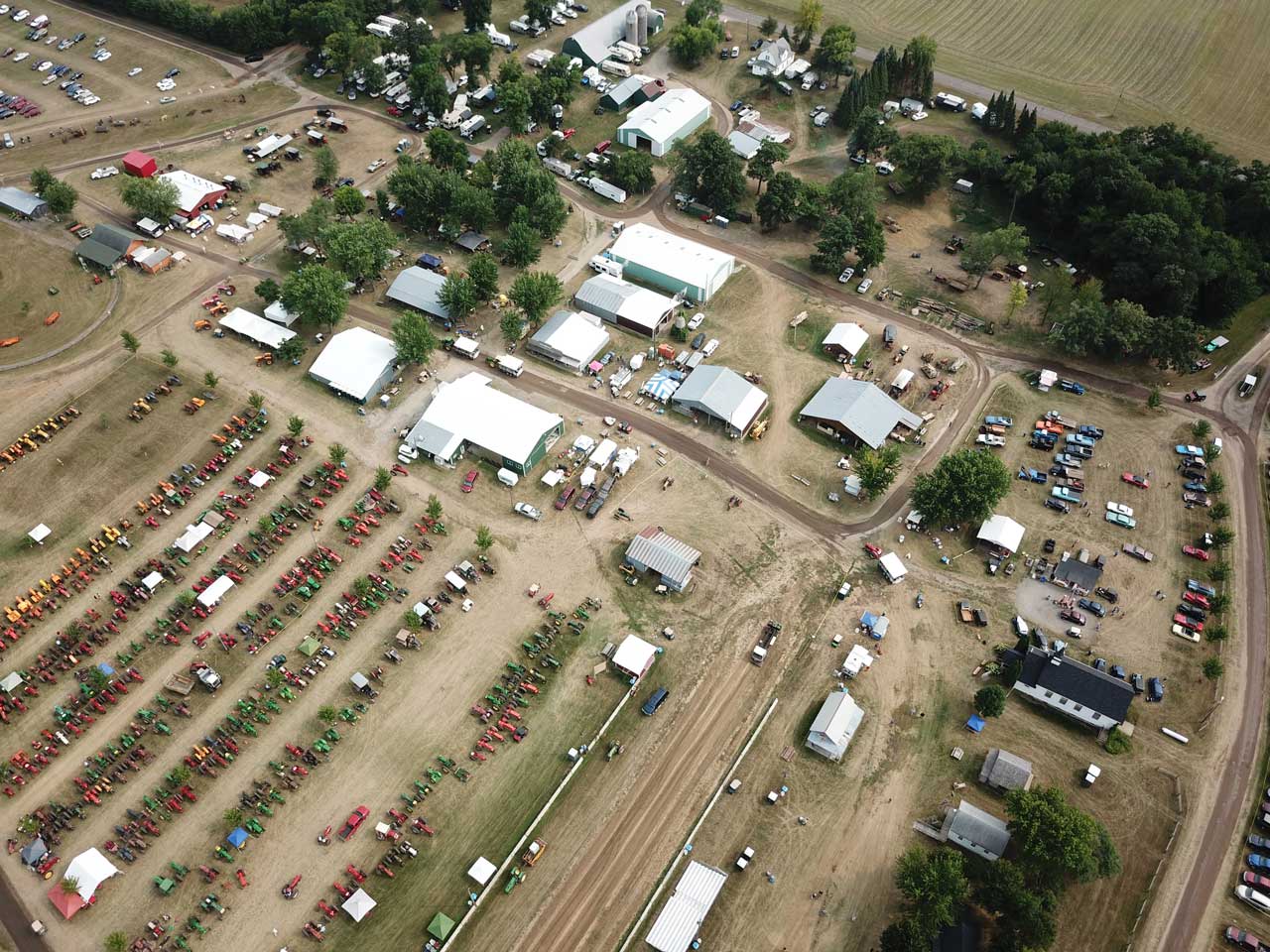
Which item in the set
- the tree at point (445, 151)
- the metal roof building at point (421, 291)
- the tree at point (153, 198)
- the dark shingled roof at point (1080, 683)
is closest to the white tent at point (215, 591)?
the metal roof building at point (421, 291)

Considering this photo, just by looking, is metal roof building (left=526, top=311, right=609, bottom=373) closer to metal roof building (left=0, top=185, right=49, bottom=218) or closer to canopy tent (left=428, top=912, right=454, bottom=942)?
canopy tent (left=428, top=912, right=454, bottom=942)

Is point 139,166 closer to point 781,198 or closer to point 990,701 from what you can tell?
point 781,198

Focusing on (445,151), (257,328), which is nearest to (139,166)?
(257,328)

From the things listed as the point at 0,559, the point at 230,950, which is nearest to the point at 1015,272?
the point at 230,950

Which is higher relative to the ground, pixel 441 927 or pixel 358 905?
pixel 441 927

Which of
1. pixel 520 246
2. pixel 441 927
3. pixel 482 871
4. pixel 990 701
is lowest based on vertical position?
pixel 441 927

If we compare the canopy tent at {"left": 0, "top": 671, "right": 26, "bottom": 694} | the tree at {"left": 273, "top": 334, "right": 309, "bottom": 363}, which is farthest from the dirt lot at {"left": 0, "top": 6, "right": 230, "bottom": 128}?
the canopy tent at {"left": 0, "top": 671, "right": 26, "bottom": 694}

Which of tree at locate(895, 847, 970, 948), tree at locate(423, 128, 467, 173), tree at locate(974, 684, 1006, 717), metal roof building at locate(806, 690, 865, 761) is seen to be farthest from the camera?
tree at locate(423, 128, 467, 173)
